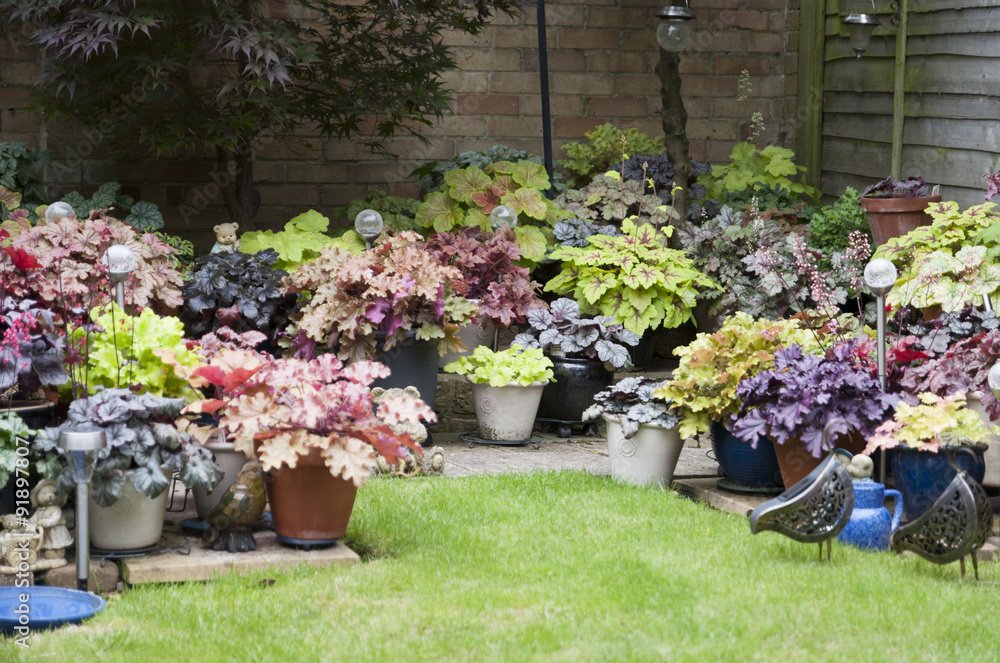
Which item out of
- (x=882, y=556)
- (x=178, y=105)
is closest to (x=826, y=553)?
(x=882, y=556)

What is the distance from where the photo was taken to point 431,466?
18.1 feet

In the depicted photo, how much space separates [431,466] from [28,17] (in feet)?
9.85

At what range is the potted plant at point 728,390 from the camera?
16.5 feet

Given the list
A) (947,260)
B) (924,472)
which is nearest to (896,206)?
(947,260)

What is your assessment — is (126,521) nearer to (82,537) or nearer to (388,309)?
(82,537)

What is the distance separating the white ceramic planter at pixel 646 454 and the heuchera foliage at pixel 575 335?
1.00 m

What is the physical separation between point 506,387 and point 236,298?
137 cm

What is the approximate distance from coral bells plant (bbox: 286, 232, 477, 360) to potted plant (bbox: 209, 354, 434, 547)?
1475mm

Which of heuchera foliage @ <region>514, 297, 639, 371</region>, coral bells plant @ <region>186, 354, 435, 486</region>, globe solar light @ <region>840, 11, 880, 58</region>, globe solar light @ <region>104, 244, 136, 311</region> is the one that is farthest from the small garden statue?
globe solar light @ <region>840, 11, 880, 58</region>

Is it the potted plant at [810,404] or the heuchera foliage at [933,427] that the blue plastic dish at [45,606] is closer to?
the potted plant at [810,404]

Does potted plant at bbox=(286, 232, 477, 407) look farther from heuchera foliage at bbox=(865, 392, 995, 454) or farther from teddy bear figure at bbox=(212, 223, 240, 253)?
heuchera foliage at bbox=(865, 392, 995, 454)

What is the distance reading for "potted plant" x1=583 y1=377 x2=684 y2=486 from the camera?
519cm

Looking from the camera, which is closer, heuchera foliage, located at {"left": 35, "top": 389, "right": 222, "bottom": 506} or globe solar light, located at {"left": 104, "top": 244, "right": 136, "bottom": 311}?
heuchera foliage, located at {"left": 35, "top": 389, "right": 222, "bottom": 506}

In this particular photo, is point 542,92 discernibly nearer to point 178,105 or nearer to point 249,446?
point 178,105
